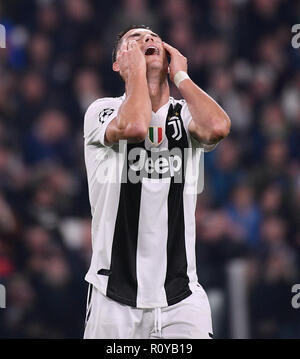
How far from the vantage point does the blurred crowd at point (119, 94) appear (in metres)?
4.93

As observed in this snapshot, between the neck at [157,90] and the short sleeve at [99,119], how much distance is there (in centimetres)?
16

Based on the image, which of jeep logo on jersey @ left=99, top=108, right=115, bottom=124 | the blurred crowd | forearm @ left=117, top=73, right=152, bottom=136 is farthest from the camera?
the blurred crowd

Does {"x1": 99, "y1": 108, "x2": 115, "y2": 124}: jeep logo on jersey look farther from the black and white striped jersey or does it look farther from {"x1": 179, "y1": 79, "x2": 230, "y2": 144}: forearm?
{"x1": 179, "y1": 79, "x2": 230, "y2": 144}: forearm

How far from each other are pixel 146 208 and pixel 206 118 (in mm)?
457

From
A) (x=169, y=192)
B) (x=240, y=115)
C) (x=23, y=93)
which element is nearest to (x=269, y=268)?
(x=240, y=115)

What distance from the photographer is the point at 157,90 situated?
11.3 feet

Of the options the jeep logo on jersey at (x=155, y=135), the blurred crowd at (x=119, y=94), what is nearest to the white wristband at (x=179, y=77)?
the jeep logo on jersey at (x=155, y=135)

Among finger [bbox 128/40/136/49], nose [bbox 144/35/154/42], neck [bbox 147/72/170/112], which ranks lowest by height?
neck [bbox 147/72/170/112]

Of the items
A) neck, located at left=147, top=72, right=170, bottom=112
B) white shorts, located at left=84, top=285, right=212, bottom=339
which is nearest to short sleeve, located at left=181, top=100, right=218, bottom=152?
neck, located at left=147, top=72, right=170, bottom=112

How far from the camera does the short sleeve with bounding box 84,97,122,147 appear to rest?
10.9 feet

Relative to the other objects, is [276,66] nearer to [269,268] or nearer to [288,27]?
[288,27]

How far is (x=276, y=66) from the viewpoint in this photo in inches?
273

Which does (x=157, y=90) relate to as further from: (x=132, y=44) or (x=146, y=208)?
(x=146, y=208)
